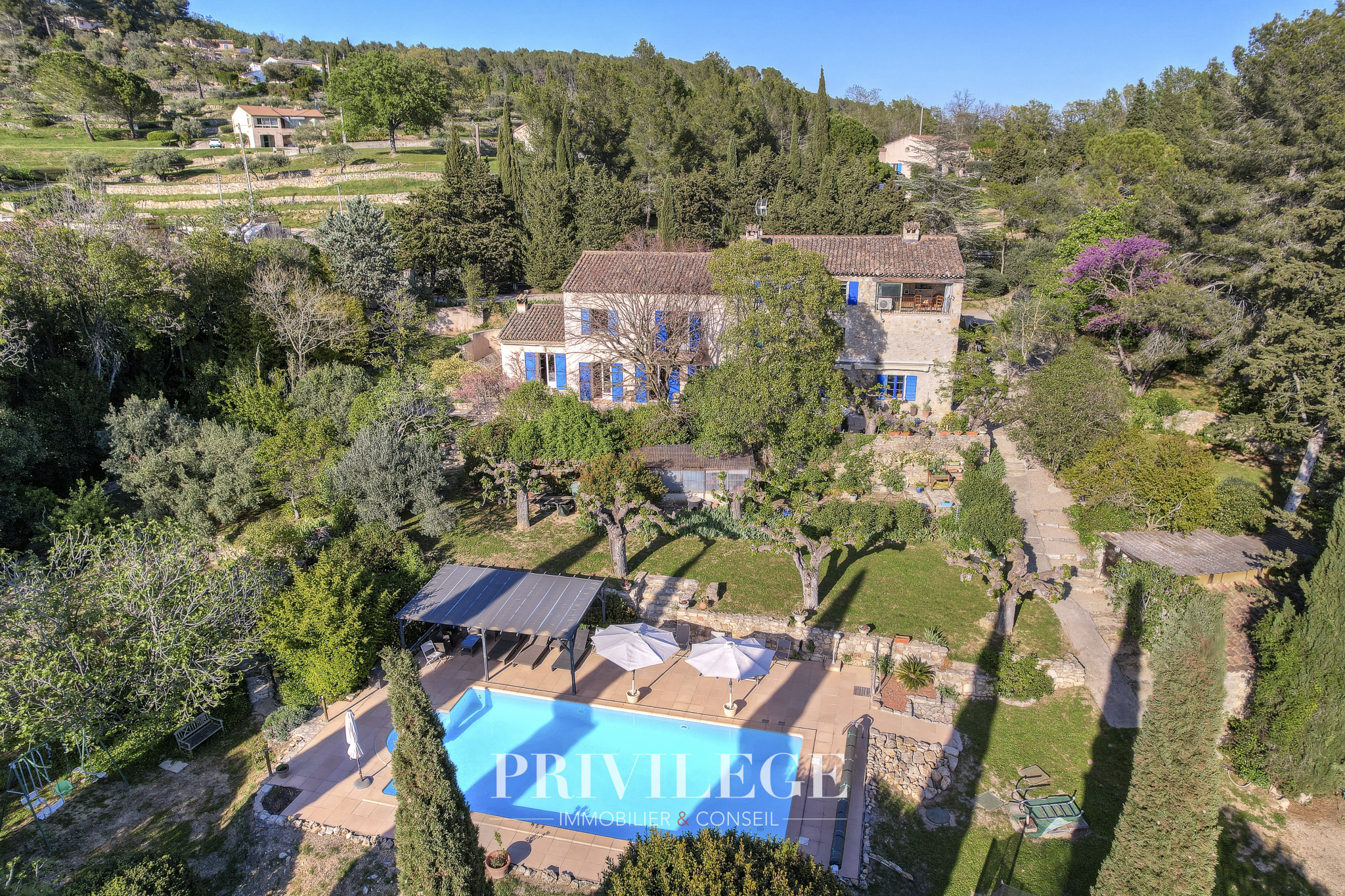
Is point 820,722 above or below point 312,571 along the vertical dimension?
below

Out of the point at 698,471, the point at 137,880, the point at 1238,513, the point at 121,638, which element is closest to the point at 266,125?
the point at 698,471

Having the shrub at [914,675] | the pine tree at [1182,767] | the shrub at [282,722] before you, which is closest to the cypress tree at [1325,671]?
the pine tree at [1182,767]

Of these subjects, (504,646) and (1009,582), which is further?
(504,646)

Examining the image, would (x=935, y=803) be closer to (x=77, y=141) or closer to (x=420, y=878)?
(x=420, y=878)

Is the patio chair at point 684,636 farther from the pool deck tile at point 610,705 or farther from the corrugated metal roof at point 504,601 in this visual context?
the corrugated metal roof at point 504,601

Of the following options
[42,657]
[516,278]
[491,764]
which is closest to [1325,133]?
[491,764]

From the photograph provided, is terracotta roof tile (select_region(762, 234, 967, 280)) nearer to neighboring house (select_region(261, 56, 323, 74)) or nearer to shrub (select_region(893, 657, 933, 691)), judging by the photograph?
shrub (select_region(893, 657, 933, 691))

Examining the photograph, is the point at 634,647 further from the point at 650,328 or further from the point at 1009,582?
the point at 650,328
